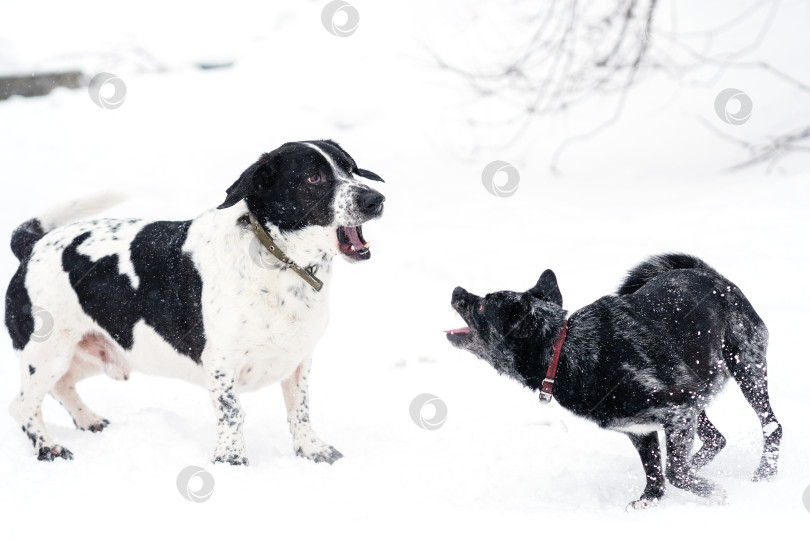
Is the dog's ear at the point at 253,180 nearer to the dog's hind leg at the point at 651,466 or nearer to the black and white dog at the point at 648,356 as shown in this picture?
the black and white dog at the point at 648,356

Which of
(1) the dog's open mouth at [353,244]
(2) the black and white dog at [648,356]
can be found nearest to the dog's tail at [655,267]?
(2) the black and white dog at [648,356]

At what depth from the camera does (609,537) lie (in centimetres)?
319

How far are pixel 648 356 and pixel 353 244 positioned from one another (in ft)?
5.23

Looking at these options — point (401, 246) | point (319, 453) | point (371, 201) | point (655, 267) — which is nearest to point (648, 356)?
point (655, 267)

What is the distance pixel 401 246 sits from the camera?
8.02 metres

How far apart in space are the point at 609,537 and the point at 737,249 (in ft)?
→ 14.7

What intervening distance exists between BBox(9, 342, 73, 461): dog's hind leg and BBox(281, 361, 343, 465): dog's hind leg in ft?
4.34

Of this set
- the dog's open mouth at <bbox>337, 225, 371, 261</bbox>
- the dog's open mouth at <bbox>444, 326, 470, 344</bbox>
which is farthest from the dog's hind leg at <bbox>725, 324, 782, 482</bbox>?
the dog's open mouth at <bbox>337, 225, 371, 261</bbox>

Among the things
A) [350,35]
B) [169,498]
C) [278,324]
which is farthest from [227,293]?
[350,35]

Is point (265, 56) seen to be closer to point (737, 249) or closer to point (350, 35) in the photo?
point (350, 35)

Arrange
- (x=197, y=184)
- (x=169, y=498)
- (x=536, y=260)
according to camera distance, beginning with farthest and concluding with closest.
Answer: (x=197, y=184) < (x=536, y=260) < (x=169, y=498)

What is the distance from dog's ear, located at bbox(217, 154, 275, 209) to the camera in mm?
3914

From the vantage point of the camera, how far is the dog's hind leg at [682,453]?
382 centimetres

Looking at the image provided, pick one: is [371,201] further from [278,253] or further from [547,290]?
[547,290]
